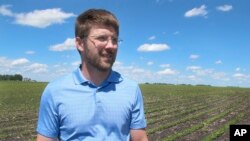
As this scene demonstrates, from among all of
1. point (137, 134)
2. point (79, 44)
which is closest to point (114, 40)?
point (79, 44)

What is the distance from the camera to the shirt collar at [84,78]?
3.00m

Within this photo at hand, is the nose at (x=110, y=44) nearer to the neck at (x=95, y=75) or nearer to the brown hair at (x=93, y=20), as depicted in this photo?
the brown hair at (x=93, y=20)

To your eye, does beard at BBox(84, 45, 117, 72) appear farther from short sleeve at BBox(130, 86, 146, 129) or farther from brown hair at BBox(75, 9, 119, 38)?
short sleeve at BBox(130, 86, 146, 129)

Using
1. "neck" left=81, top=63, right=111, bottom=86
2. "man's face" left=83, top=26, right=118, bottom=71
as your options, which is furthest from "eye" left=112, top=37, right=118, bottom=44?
"neck" left=81, top=63, right=111, bottom=86

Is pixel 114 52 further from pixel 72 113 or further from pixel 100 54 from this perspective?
pixel 72 113

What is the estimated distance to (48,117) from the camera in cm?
296

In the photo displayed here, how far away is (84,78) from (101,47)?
26 cm

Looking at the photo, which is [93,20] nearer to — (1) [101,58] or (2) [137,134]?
(1) [101,58]

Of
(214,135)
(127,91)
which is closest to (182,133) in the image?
(214,135)

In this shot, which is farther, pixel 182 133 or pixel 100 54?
pixel 182 133

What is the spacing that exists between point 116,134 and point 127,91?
320mm

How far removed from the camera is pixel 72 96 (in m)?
2.94

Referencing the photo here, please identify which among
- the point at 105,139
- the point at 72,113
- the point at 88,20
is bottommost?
the point at 105,139

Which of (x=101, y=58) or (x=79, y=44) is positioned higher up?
(x=79, y=44)
